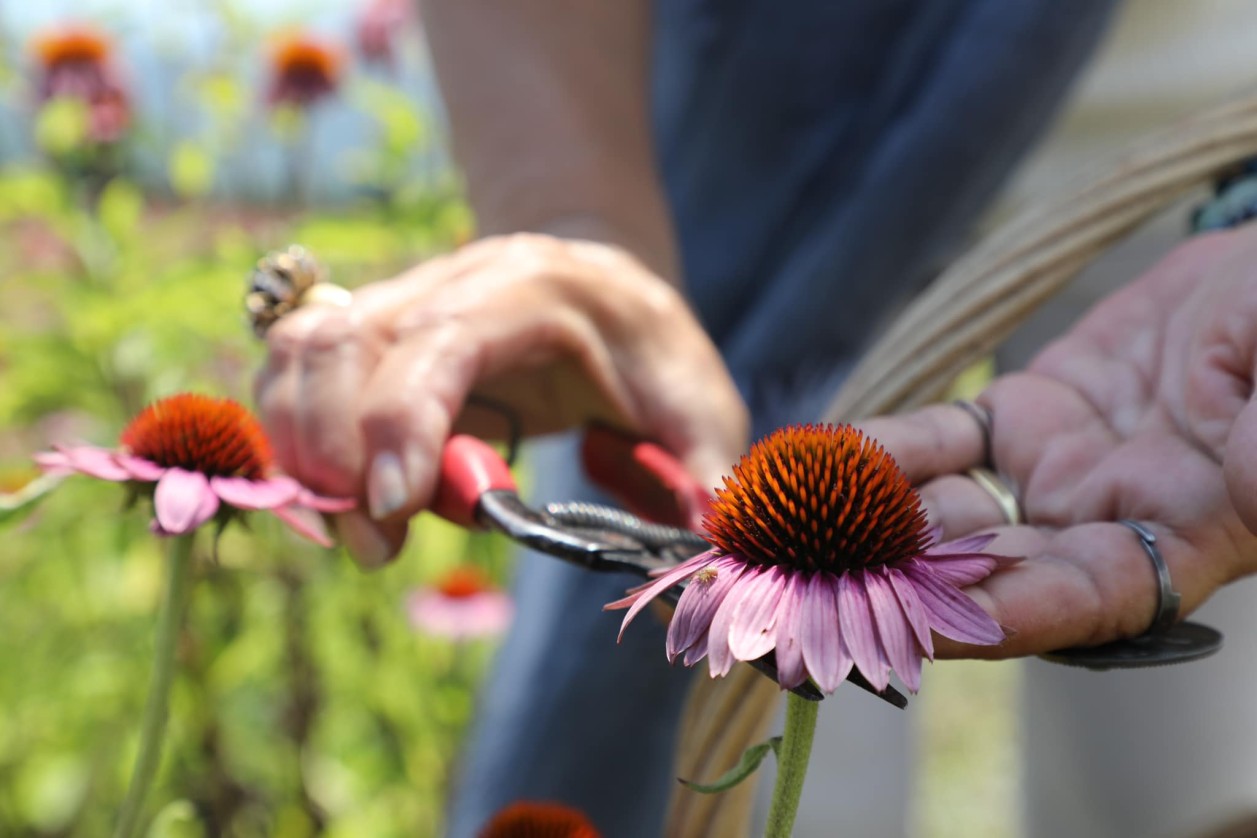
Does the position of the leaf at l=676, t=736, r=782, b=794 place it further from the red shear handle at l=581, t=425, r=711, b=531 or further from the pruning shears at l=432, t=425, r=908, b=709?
the red shear handle at l=581, t=425, r=711, b=531

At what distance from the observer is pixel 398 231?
1.39 meters

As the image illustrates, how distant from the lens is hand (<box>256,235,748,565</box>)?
1.66ft

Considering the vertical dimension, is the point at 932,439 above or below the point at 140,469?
above

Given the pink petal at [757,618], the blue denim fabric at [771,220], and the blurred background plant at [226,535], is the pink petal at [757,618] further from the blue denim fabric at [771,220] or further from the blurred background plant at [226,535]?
the blurred background plant at [226,535]

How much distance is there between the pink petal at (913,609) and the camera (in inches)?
11.5

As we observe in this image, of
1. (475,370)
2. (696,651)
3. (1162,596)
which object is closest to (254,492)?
(475,370)

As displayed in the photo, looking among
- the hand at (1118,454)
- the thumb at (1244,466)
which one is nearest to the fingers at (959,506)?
the hand at (1118,454)

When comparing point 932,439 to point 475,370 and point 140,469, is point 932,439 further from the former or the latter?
point 140,469

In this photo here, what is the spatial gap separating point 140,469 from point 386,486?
0.32 feet

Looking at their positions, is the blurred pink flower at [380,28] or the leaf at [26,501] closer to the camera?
the leaf at [26,501]

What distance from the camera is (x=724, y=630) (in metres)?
0.29

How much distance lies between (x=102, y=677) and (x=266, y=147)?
0.90 metres

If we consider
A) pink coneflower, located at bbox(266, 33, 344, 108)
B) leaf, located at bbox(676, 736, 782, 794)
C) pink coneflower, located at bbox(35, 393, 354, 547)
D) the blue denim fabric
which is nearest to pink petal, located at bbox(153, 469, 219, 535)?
pink coneflower, located at bbox(35, 393, 354, 547)

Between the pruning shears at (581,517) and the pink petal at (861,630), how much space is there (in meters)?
0.02
